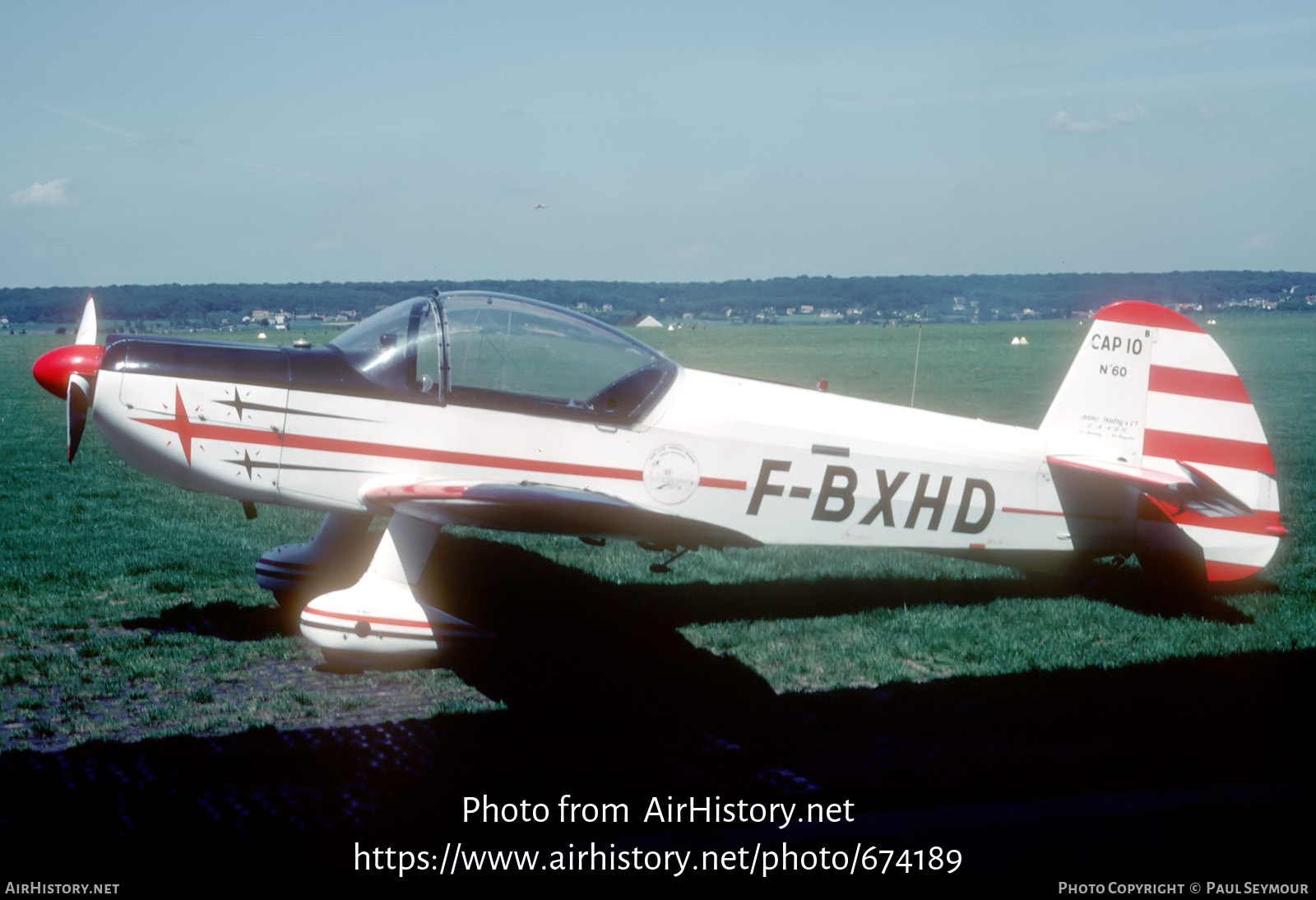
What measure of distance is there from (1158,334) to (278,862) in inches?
238

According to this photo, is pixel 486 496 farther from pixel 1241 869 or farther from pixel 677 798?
pixel 1241 869

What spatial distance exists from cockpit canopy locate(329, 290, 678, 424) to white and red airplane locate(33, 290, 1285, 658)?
1 cm

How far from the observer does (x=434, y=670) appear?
18.1 ft

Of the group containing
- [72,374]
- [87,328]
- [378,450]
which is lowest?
[378,450]

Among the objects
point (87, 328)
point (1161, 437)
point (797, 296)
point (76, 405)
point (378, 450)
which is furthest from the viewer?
point (797, 296)

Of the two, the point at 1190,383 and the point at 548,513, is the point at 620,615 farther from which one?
the point at 1190,383

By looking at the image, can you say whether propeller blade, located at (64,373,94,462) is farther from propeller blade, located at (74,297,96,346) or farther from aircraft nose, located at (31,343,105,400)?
propeller blade, located at (74,297,96,346)

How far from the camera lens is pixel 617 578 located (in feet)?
24.4

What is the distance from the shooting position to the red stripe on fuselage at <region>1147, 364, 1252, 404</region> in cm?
651

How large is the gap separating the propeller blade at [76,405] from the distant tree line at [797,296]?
52.1 m

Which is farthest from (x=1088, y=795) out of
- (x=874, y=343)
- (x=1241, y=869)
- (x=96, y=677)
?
(x=874, y=343)

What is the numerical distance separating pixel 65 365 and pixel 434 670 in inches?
113

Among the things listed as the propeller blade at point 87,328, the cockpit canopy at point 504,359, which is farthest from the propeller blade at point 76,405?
the cockpit canopy at point 504,359

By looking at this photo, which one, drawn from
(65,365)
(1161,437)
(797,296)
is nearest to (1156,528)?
(1161,437)
